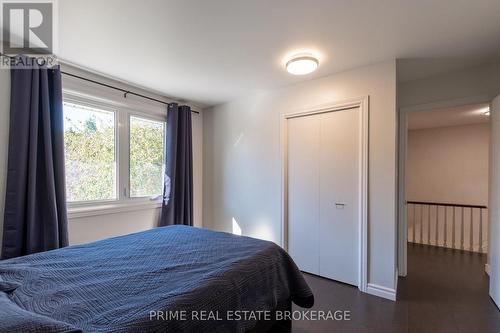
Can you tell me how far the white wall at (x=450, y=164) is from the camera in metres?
4.72

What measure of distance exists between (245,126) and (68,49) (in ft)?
7.43

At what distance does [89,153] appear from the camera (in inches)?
→ 113

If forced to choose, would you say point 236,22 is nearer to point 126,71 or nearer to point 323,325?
point 126,71

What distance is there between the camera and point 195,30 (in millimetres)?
1997

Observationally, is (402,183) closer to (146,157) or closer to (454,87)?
(454,87)

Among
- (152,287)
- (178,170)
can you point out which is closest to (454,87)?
(152,287)

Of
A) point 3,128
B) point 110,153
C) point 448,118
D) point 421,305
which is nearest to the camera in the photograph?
point 3,128

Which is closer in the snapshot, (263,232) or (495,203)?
(495,203)

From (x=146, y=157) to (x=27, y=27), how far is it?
1846 millimetres

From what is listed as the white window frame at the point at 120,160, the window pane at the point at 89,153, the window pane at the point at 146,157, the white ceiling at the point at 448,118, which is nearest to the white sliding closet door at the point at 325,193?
the white ceiling at the point at 448,118

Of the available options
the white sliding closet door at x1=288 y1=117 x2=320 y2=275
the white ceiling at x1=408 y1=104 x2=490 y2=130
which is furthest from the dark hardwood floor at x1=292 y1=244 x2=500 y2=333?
the white ceiling at x1=408 y1=104 x2=490 y2=130

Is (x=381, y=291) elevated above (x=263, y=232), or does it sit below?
below

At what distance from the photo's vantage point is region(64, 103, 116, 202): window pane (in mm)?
2691

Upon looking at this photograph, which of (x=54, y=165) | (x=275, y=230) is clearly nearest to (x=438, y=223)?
(x=275, y=230)
